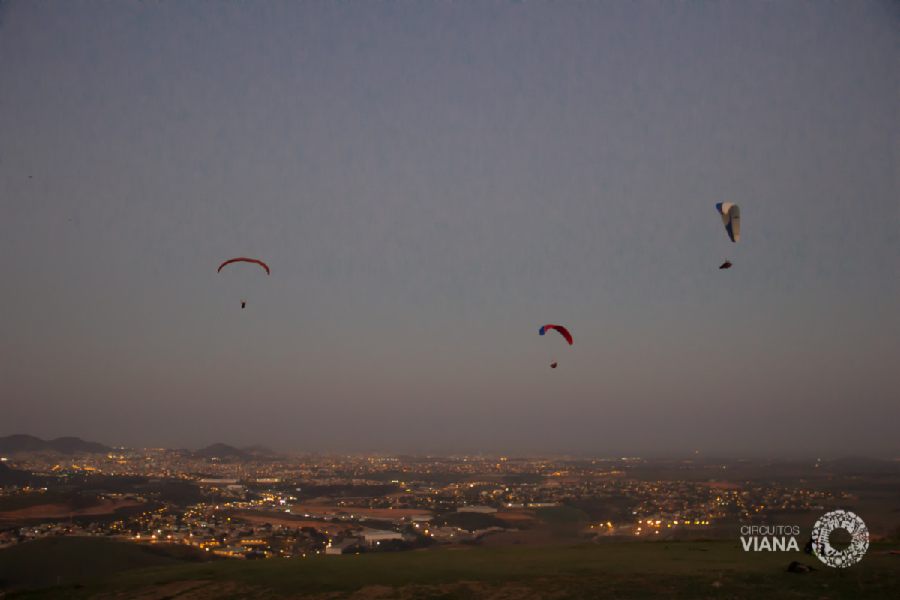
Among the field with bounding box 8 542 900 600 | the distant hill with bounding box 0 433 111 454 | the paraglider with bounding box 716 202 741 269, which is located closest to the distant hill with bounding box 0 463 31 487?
the distant hill with bounding box 0 433 111 454

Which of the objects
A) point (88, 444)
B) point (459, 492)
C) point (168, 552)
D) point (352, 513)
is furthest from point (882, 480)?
point (88, 444)

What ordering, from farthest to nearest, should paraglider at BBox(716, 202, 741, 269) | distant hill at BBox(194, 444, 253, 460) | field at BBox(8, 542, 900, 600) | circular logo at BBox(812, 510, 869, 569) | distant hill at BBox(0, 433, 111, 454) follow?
distant hill at BBox(194, 444, 253, 460)
distant hill at BBox(0, 433, 111, 454)
paraglider at BBox(716, 202, 741, 269)
circular logo at BBox(812, 510, 869, 569)
field at BBox(8, 542, 900, 600)

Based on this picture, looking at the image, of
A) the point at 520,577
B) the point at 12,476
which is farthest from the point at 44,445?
the point at 520,577

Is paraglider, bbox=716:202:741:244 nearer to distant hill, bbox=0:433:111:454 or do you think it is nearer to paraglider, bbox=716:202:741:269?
paraglider, bbox=716:202:741:269

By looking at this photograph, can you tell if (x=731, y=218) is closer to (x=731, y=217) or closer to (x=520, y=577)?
(x=731, y=217)

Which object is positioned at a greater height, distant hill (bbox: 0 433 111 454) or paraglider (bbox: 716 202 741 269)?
paraglider (bbox: 716 202 741 269)

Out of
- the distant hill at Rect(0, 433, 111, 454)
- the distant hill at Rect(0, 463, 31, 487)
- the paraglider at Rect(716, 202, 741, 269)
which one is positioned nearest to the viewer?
the paraglider at Rect(716, 202, 741, 269)

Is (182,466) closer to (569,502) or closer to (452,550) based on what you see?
(569,502)
